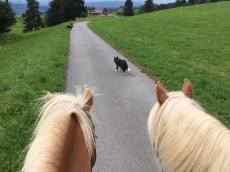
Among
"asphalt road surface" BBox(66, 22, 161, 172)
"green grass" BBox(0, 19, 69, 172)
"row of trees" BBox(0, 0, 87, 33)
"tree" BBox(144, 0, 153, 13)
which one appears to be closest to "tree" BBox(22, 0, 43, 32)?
"row of trees" BBox(0, 0, 87, 33)

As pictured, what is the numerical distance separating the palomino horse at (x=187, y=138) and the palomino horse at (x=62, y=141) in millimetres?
745

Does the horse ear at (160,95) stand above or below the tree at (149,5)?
below

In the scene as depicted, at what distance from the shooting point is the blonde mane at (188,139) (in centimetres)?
107

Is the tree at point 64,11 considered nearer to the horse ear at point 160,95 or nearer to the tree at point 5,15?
the tree at point 5,15

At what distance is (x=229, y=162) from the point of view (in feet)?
3.27

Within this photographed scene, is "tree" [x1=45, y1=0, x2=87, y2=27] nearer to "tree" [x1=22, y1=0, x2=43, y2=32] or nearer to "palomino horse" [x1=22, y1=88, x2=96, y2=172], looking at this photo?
"tree" [x1=22, y1=0, x2=43, y2=32]

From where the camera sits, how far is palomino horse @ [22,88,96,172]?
3.26 ft

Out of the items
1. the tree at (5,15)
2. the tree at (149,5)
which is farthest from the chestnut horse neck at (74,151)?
the tree at (149,5)

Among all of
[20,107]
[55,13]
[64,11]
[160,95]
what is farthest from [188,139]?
[55,13]

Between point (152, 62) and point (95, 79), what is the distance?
143 inches

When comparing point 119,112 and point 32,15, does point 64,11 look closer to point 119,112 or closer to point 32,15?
point 32,15

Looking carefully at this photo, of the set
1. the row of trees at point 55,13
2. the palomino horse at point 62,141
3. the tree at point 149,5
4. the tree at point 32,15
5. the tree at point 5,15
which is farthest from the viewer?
the tree at point 149,5

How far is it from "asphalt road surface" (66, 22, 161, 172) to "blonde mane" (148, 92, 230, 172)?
803 millimetres

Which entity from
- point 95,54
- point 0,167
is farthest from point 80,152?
point 95,54
